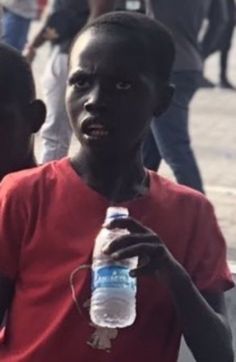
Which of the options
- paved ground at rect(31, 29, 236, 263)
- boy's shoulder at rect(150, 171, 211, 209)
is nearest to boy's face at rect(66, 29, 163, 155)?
boy's shoulder at rect(150, 171, 211, 209)

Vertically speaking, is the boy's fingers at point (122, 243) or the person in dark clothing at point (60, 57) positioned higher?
the boy's fingers at point (122, 243)

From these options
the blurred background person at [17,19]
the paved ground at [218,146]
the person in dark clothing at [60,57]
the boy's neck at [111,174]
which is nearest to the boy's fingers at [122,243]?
the boy's neck at [111,174]

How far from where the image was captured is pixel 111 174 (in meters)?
2.74

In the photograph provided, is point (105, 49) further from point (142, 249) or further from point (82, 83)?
point (142, 249)

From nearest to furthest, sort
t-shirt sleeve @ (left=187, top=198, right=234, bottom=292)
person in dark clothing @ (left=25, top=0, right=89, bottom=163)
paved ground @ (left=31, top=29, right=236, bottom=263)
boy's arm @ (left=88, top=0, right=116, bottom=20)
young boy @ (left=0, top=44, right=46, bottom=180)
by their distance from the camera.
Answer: t-shirt sleeve @ (left=187, top=198, right=234, bottom=292), young boy @ (left=0, top=44, right=46, bottom=180), boy's arm @ (left=88, top=0, right=116, bottom=20), person in dark clothing @ (left=25, top=0, right=89, bottom=163), paved ground @ (left=31, top=29, right=236, bottom=263)

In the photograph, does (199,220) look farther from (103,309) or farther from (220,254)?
(103,309)

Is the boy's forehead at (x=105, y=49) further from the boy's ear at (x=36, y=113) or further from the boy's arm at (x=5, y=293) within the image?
the boy's ear at (x=36, y=113)

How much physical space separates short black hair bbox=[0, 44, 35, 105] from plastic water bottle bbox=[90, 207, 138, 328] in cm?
84

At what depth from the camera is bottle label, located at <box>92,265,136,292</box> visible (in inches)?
99.1

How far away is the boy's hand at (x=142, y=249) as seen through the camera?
2486mm

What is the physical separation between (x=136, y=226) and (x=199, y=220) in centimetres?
27

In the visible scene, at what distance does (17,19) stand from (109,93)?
795 cm

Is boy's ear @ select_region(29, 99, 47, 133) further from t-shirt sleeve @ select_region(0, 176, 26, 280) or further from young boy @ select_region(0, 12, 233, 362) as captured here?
t-shirt sleeve @ select_region(0, 176, 26, 280)

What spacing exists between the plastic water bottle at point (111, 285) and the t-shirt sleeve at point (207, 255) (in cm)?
18
